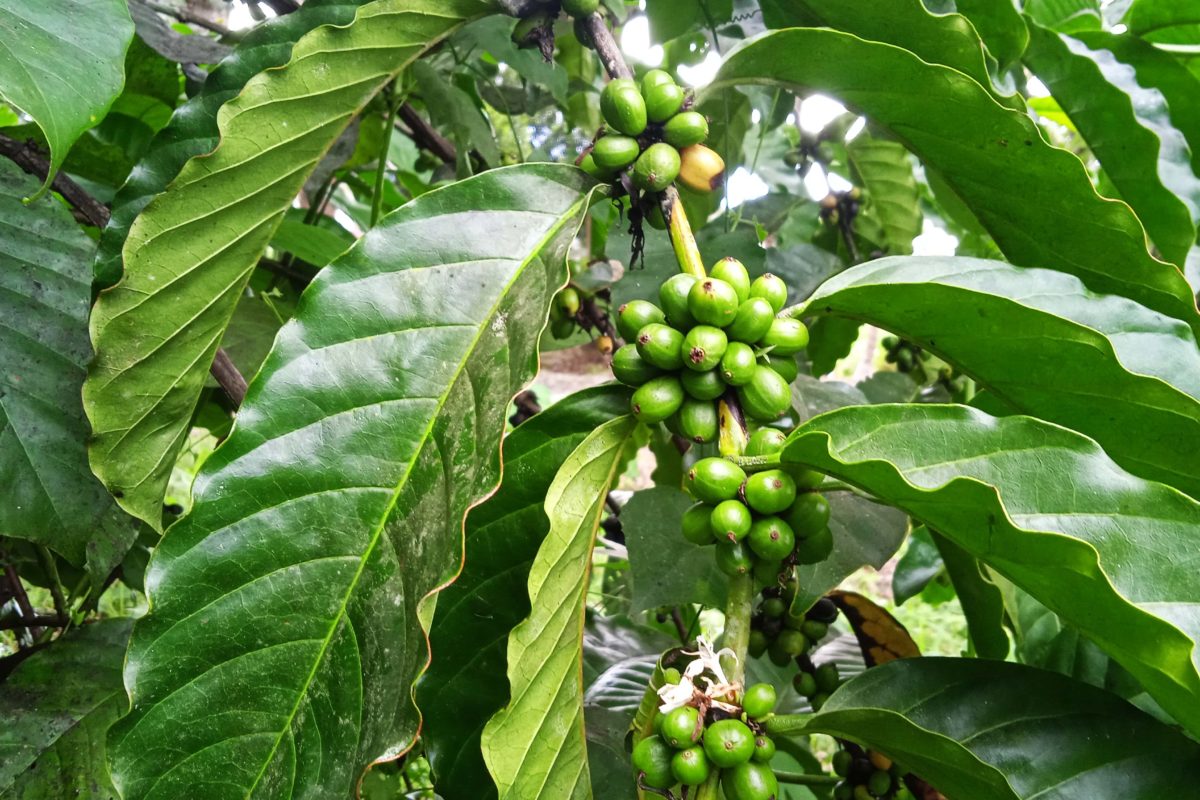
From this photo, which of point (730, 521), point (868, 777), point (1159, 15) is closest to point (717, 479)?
point (730, 521)

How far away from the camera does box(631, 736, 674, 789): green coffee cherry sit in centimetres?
75

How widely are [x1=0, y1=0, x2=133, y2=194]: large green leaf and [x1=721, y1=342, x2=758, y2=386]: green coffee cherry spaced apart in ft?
2.02

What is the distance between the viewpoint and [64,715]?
1135 millimetres

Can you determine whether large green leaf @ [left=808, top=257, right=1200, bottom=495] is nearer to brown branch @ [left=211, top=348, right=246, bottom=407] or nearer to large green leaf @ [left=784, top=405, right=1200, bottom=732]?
large green leaf @ [left=784, top=405, right=1200, bottom=732]

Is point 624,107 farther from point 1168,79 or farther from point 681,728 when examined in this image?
point 1168,79

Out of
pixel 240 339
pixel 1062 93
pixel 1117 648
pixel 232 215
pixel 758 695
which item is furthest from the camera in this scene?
pixel 240 339

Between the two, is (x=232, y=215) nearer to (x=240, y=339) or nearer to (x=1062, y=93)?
(x=240, y=339)

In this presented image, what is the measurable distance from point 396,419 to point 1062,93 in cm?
101

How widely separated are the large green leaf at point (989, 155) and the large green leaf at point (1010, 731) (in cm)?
41

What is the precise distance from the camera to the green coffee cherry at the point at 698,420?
85 cm

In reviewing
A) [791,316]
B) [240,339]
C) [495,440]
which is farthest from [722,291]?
[240,339]

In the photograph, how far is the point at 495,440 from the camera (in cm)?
76

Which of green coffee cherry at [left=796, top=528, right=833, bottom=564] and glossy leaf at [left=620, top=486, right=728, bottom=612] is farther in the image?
glossy leaf at [left=620, top=486, right=728, bottom=612]

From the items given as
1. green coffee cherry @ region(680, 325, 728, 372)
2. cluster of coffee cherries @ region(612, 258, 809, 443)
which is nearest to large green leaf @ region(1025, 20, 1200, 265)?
cluster of coffee cherries @ region(612, 258, 809, 443)
